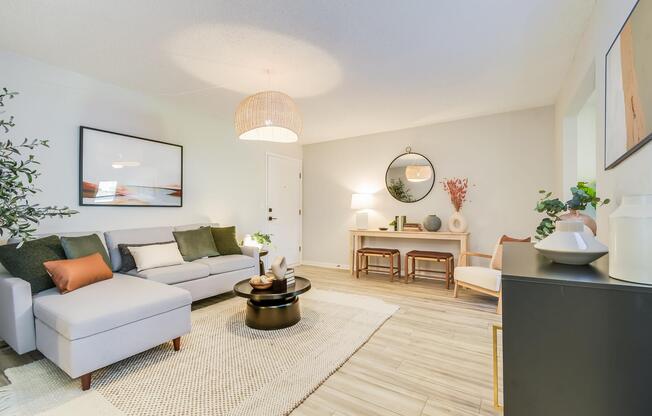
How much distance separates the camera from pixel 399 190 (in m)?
4.94

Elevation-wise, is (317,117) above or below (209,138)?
above

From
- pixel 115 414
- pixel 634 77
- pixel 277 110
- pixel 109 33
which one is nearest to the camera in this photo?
pixel 634 77

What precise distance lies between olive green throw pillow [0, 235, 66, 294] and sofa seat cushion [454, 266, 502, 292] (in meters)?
3.88

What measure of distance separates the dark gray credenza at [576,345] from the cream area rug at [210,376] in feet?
4.11

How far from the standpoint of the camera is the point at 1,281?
2.14 m

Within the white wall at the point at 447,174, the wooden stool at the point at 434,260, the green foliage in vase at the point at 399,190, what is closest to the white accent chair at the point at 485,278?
the wooden stool at the point at 434,260

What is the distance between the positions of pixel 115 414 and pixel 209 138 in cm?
343

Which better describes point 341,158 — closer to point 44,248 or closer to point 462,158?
point 462,158

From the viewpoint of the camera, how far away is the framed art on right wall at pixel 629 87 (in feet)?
3.66

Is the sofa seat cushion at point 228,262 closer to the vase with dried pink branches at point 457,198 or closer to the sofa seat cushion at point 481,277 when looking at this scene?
the sofa seat cushion at point 481,277

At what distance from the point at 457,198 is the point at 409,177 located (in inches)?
32.1

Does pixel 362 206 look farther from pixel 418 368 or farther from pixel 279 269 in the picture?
pixel 418 368

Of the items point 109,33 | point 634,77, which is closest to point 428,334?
point 634,77

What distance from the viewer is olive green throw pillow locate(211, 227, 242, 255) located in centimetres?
379
